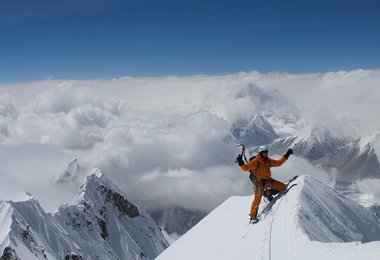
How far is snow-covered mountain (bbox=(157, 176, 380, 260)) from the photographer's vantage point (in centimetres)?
1401

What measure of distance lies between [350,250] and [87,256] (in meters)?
134

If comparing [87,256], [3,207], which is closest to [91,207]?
[87,256]

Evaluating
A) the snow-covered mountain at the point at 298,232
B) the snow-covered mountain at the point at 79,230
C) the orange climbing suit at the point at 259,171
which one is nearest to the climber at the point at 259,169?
the orange climbing suit at the point at 259,171

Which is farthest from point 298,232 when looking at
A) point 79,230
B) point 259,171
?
point 79,230

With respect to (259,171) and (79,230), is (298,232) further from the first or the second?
(79,230)

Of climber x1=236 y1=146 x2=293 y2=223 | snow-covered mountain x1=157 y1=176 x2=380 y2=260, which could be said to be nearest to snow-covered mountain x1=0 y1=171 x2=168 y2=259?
snow-covered mountain x1=157 y1=176 x2=380 y2=260

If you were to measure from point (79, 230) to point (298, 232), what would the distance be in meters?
144

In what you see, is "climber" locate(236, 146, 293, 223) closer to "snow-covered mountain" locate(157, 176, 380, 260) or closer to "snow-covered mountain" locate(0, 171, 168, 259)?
"snow-covered mountain" locate(157, 176, 380, 260)

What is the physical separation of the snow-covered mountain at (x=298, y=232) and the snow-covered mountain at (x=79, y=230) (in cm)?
7911

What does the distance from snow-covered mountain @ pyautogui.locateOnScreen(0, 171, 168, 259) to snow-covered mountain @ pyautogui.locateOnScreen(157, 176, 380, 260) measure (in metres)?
79.1

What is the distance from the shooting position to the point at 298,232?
16.1m

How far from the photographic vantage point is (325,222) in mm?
18953

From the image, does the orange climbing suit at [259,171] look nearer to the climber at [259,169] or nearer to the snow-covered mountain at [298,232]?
the climber at [259,169]

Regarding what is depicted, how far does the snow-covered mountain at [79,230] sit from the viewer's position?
102m
